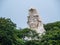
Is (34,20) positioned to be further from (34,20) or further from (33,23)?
(33,23)

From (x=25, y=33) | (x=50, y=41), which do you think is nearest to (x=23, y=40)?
(x=25, y=33)

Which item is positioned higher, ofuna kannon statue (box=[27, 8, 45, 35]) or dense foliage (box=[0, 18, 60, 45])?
ofuna kannon statue (box=[27, 8, 45, 35])

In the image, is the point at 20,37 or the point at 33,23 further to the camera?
the point at 33,23

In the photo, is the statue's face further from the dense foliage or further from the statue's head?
the dense foliage

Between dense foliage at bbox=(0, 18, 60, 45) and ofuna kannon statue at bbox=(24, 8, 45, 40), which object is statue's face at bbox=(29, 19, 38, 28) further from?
dense foliage at bbox=(0, 18, 60, 45)

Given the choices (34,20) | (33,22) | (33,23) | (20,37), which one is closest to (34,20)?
(34,20)

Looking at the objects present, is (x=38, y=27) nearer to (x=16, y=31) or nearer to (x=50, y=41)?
(x=16, y=31)

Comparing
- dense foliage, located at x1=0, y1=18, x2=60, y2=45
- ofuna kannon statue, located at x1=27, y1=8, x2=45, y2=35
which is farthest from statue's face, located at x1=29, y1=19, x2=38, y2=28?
dense foliage, located at x1=0, y1=18, x2=60, y2=45

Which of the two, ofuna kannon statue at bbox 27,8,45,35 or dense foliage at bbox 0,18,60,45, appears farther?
ofuna kannon statue at bbox 27,8,45,35

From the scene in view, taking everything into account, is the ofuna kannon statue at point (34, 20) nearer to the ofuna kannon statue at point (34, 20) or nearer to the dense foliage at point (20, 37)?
the ofuna kannon statue at point (34, 20)

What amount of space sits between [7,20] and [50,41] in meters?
3.94

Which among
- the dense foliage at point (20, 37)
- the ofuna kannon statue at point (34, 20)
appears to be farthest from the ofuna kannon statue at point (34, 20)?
the dense foliage at point (20, 37)

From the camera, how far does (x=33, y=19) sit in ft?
119

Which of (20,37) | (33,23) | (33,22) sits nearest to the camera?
(20,37)
